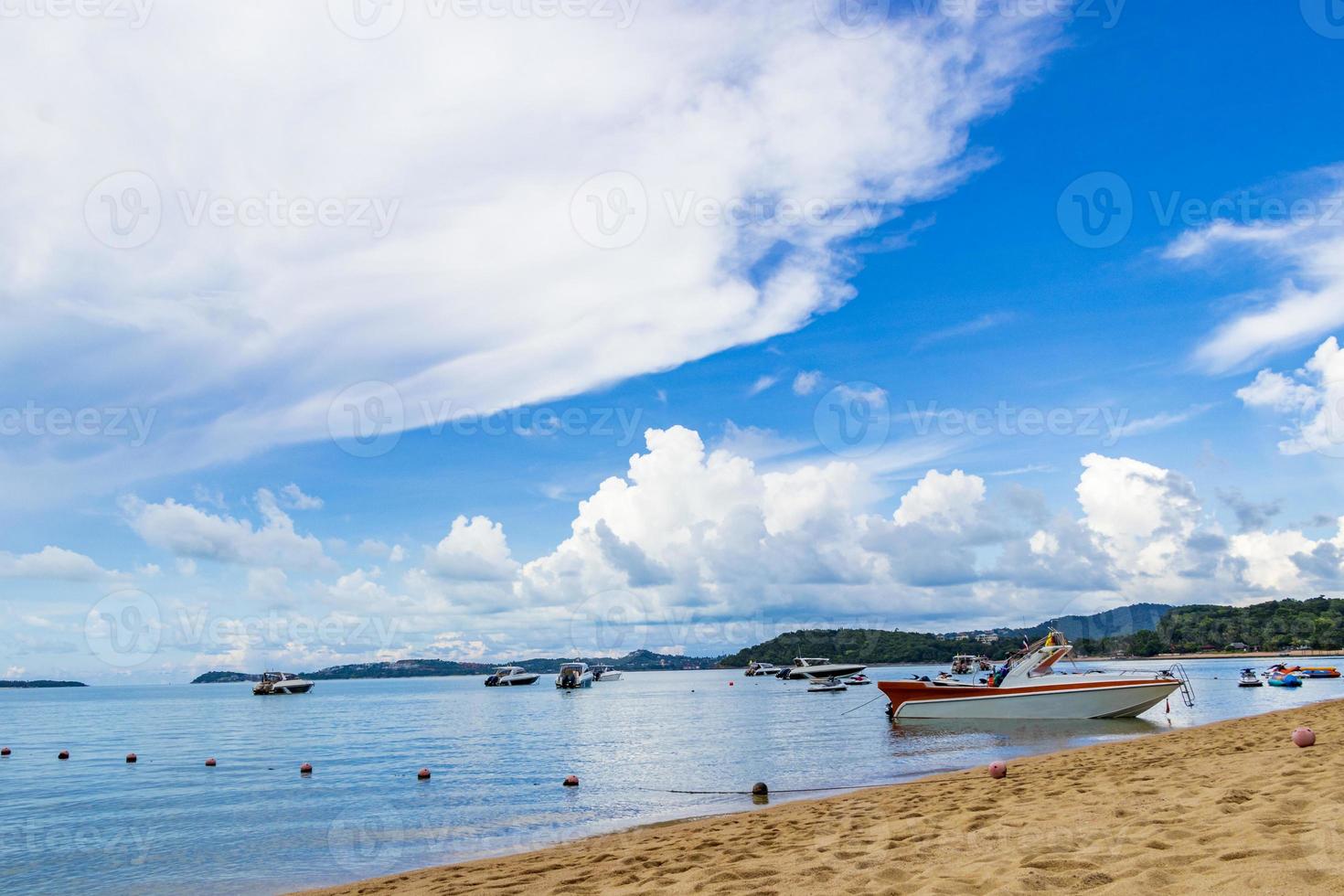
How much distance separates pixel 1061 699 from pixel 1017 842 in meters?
28.9

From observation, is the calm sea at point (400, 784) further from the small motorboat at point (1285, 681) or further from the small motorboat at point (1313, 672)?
the small motorboat at point (1313, 672)

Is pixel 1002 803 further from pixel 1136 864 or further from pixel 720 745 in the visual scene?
pixel 720 745

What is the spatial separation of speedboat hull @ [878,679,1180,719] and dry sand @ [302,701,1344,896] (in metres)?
17.3

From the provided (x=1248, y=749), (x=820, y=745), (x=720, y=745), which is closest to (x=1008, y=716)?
(x=820, y=745)

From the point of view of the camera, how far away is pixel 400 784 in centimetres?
2766

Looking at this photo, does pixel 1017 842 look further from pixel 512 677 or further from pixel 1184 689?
pixel 512 677

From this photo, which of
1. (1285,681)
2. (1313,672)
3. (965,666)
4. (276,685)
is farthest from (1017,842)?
(276,685)

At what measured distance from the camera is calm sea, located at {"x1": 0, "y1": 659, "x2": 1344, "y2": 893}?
16.8m

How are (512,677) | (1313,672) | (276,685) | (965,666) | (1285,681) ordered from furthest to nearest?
(512,677) < (276,685) < (965,666) < (1313,672) < (1285,681)

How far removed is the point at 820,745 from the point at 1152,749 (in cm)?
1636

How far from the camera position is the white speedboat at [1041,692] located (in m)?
33.3

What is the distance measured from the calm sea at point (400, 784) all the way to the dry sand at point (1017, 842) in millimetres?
4577

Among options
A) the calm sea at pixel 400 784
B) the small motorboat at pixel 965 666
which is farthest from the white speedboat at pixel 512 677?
the calm sea at pixel 400 784

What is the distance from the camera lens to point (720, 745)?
36.6 meters
